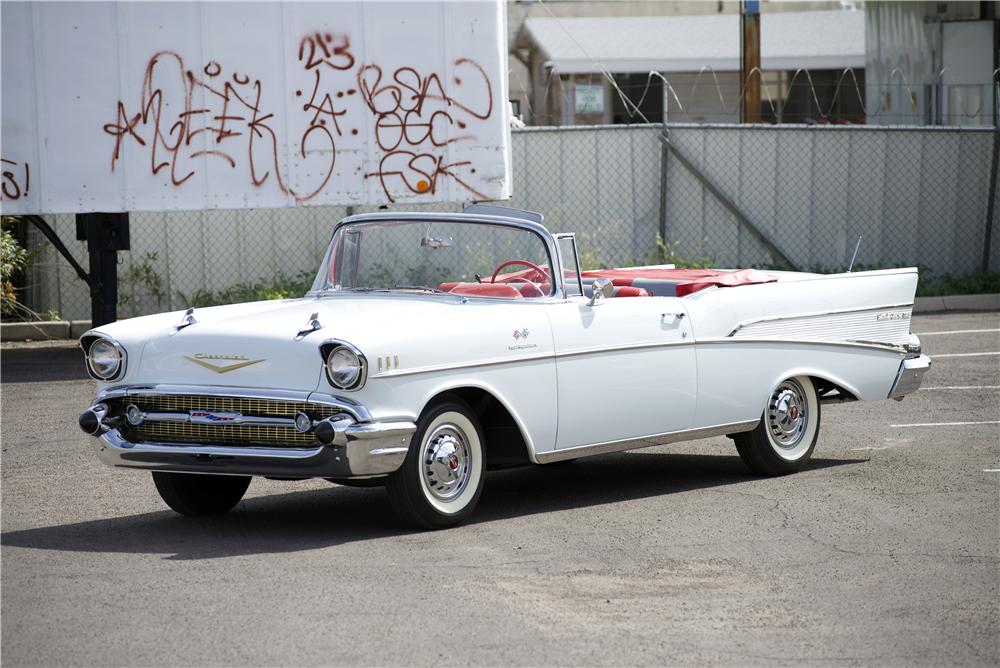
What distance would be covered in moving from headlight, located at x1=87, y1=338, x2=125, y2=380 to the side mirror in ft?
7.29

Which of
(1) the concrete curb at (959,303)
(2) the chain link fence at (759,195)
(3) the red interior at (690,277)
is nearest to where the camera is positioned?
(3) the red interior at (690,277)

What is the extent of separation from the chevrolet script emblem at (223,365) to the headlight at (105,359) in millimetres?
383

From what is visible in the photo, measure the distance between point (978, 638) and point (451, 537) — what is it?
2.29 m

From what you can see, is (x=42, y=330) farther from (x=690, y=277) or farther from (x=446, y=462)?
(x=446, y=462)

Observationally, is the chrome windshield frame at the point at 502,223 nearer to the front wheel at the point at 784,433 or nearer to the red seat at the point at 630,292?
the red seat at the point at 630,292

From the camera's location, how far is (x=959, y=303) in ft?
52.4

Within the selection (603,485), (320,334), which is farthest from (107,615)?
(603,485)

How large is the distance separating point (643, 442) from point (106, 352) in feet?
8.52

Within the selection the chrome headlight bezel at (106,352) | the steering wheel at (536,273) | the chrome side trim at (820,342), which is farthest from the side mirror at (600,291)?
the chrome headlight bezel at (106,352)

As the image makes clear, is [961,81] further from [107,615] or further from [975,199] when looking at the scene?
[107,615]

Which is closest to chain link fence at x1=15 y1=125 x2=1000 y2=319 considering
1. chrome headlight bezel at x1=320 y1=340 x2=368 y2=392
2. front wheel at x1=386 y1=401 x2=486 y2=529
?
front wheel at x1=386 y1=401 x2=486 y2=529

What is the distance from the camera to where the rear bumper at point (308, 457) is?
5918mm

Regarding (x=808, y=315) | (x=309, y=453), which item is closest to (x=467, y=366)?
(x=309, y=453)

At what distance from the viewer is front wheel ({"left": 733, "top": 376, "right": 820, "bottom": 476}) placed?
7.79 metres
